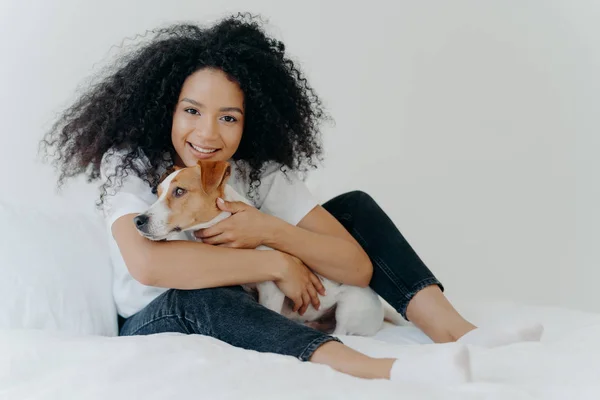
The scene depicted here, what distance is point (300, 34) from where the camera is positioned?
3619 millimetres

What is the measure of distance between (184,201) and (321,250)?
461 mm

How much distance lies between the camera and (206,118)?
2307 millimetres

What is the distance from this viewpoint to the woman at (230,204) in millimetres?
2029

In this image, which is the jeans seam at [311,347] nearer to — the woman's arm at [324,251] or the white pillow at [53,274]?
the woman's arm at [324,251]

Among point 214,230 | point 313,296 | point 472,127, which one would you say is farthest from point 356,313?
point 472,127

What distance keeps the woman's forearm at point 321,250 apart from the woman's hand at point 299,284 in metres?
0.03

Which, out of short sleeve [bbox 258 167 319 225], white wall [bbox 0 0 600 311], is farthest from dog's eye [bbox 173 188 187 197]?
white wall [bbox 0 0 600 311]

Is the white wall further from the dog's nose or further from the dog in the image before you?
the dog's nose

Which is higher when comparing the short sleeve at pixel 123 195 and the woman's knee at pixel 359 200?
the woman's knee at pixel 359 200

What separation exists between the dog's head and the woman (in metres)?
0.05

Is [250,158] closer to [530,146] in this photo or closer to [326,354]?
[326,354]

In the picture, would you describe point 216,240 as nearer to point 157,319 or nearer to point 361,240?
point 157,319

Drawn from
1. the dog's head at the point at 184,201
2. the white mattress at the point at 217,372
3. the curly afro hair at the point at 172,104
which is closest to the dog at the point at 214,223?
the dog's head at the point at 184,201

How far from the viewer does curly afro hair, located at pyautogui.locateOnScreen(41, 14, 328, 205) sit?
95.0 inches
